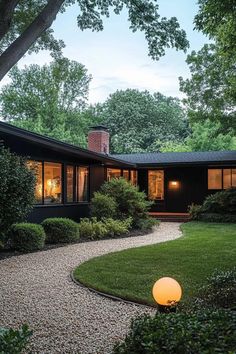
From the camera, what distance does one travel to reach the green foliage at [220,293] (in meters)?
5.02

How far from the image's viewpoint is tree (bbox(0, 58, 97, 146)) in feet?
128

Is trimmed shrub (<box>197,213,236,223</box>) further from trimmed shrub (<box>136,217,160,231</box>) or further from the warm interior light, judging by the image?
the warm interior light

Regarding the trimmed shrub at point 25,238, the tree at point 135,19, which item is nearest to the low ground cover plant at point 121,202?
the trimmed shrub at point 25,238

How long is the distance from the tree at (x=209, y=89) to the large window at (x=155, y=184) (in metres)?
3.46

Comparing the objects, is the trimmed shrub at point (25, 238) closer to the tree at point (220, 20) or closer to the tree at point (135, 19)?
→ the tree at point (135, 19)

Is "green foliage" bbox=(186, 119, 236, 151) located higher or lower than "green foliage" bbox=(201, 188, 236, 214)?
higher

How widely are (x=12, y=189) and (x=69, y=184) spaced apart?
7.51m

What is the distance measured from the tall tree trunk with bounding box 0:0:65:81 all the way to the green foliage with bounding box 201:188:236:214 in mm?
13837

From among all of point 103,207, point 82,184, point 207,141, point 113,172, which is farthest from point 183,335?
point 207,141

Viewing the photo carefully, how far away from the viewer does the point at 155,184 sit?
2209 centimetres

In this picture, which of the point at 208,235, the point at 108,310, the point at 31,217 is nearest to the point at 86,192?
the point at 31,217

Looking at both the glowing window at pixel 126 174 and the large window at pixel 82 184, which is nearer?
the large window at pixel 82 184

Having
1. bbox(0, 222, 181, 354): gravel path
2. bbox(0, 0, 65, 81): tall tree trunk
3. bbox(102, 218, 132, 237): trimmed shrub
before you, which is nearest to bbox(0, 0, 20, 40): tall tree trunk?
bbox(0, 0, 65, 81): tall tree trunk

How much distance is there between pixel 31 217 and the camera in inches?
498
